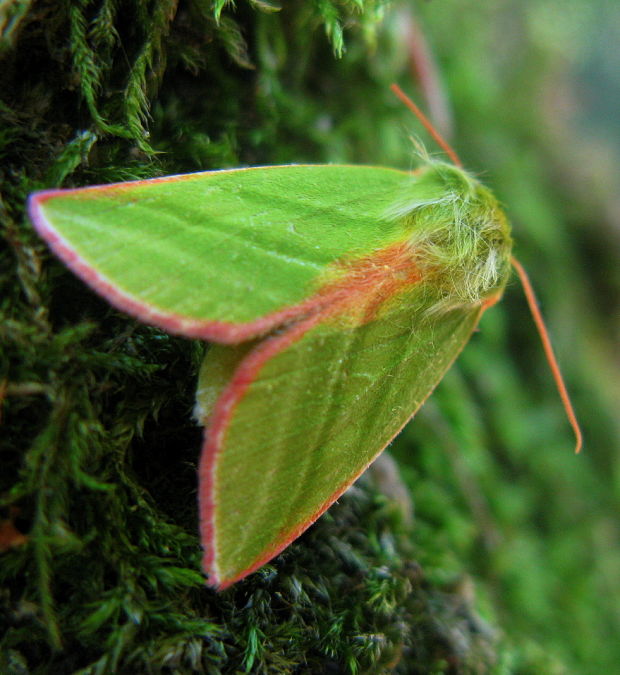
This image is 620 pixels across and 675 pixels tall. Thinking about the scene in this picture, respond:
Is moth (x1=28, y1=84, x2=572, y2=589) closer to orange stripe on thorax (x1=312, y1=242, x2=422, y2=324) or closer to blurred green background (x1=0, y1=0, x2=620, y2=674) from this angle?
orange stripe on thorax (x1=312, y1=242, x2=422, y2=324)

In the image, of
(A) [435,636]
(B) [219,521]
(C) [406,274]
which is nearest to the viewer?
(B) [219,521]

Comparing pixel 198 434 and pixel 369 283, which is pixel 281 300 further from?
pixel 198 434

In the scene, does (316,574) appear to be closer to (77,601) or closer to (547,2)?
(77,601)

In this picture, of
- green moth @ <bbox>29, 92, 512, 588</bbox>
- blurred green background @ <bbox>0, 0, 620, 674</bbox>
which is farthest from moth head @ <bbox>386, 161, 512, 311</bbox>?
blurred green background @ <bbox>0, 0, 620, 674</bbox>

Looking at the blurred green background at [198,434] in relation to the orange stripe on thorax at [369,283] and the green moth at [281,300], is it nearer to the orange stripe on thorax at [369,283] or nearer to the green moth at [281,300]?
the green moth at [281,300]

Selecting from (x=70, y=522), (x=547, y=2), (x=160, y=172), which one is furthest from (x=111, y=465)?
(x=547, y=2)
